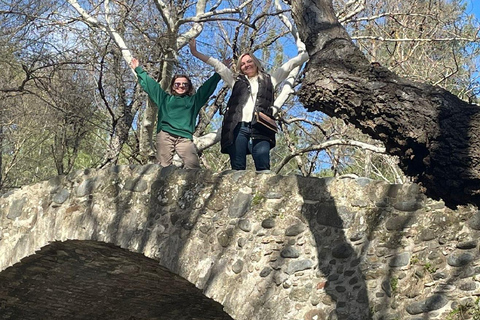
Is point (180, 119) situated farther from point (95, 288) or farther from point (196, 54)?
point (95, 288)

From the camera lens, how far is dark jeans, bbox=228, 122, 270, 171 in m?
5.65

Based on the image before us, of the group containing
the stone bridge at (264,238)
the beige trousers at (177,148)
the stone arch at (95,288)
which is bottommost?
the stone arch at (95,288)

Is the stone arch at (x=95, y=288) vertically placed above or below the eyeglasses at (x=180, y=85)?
below

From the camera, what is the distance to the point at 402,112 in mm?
2752

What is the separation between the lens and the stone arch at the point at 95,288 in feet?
21.6

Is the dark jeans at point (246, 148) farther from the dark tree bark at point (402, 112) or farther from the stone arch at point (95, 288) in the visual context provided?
the dark tree bark at point (402, 112)

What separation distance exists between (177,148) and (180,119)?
0.25 metres

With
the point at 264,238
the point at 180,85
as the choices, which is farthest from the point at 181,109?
the point at 264,238

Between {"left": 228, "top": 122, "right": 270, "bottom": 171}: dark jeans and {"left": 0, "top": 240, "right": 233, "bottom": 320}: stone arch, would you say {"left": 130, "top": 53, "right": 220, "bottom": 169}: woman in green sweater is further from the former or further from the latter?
{"left": 0, "top": 240, "right": 233, "bottom": 320}: stone arch

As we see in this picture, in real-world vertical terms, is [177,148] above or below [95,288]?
above

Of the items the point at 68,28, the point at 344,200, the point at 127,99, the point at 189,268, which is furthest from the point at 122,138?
the point at 344,200

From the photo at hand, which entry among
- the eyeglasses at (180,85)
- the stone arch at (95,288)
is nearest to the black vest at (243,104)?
the eyeglasses at (180,85)

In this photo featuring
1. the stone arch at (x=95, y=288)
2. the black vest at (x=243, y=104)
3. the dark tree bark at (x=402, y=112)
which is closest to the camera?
the dark tree bark at (x=402, y=112)

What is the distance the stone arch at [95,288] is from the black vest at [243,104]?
1.36 m
